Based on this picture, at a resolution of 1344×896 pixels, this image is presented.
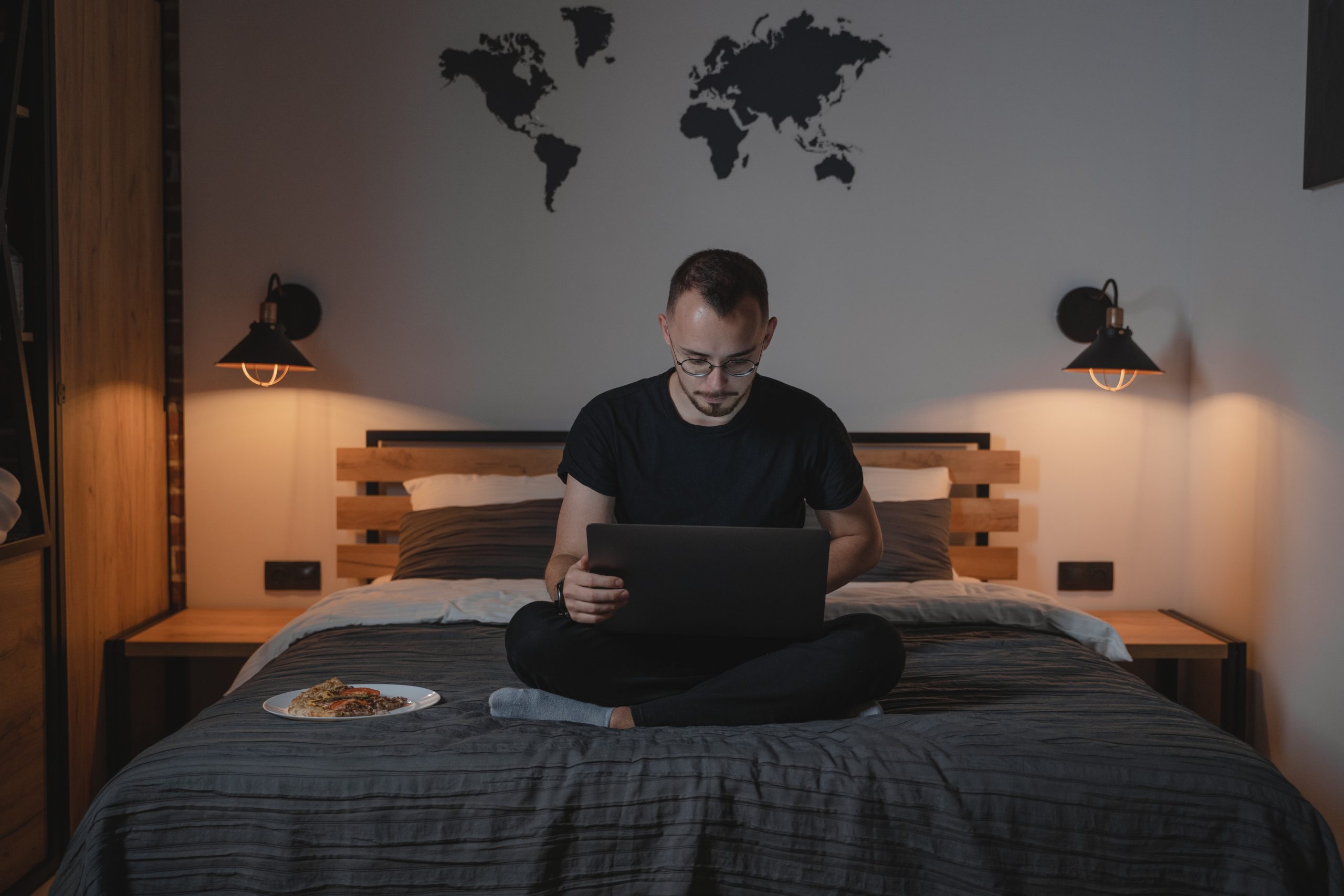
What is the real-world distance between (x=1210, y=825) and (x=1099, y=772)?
154 mm

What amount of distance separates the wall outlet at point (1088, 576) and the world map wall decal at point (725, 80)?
4.76 ft

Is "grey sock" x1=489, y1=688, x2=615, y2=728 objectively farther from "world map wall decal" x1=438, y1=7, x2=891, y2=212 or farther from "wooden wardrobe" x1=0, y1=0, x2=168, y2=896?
"world map wall decal" x1=438, y1=7, x2=891, y2=212

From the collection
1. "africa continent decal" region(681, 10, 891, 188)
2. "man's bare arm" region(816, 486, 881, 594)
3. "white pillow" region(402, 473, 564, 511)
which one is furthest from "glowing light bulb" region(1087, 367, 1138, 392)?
"white pillow" region(402, 473, 564, 511)

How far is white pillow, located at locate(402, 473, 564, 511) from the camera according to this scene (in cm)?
277

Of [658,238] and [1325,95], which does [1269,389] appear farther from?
[658,238]

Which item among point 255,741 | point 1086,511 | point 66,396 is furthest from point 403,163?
point 1086,511

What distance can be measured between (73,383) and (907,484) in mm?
2204

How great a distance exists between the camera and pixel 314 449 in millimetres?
2986

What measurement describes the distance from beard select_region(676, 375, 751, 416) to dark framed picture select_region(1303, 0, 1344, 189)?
1.57 m

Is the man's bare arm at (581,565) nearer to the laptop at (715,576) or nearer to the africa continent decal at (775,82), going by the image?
the laptop at (715,576)

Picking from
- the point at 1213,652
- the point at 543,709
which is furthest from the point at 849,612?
the point at 1213,652

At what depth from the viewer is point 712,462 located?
1839 millimetres

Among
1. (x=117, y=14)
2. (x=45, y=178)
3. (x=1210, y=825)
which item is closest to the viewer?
(x=1210, y=825)

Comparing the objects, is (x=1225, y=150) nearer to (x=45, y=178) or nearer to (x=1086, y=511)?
(x=1086, y=511)
